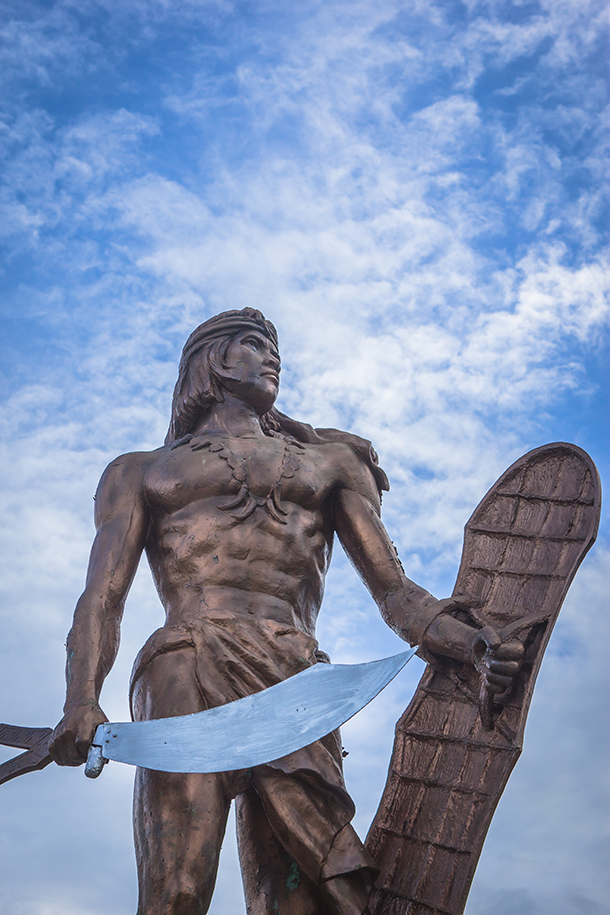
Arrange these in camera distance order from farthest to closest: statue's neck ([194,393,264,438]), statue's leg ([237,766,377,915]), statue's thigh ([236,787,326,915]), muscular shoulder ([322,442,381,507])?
statue's neck ([194,393,264,438]) → muscular shoulder ([322,442,381,507]) → statue's thigh ([236,787,326,915]) → statue's leg ([237,766,377,915])

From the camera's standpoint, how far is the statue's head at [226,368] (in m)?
6.73

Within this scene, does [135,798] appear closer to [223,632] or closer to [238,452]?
[223,632]

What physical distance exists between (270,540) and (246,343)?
1.57 metres

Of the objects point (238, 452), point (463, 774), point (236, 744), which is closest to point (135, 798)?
point (236, 744)

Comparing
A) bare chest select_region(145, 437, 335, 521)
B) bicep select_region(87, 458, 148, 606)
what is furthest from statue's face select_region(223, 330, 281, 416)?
bicep select_region(87, 458, 148, 606)

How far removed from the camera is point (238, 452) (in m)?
6.24

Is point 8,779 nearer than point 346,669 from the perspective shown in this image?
No

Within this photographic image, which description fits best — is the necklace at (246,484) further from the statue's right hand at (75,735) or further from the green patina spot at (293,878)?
the green patina spot at (293,878)

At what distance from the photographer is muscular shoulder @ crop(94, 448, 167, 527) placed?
6102 millimetres

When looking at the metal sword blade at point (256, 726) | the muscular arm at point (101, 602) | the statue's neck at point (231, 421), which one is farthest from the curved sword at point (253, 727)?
the statue's neck at point (231, 421)

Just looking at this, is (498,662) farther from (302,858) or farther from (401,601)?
(302,858)

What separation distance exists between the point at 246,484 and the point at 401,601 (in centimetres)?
109

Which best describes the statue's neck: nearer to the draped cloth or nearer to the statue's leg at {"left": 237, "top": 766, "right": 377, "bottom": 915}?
the draped cloth

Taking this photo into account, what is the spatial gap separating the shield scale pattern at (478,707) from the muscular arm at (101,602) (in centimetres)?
157
